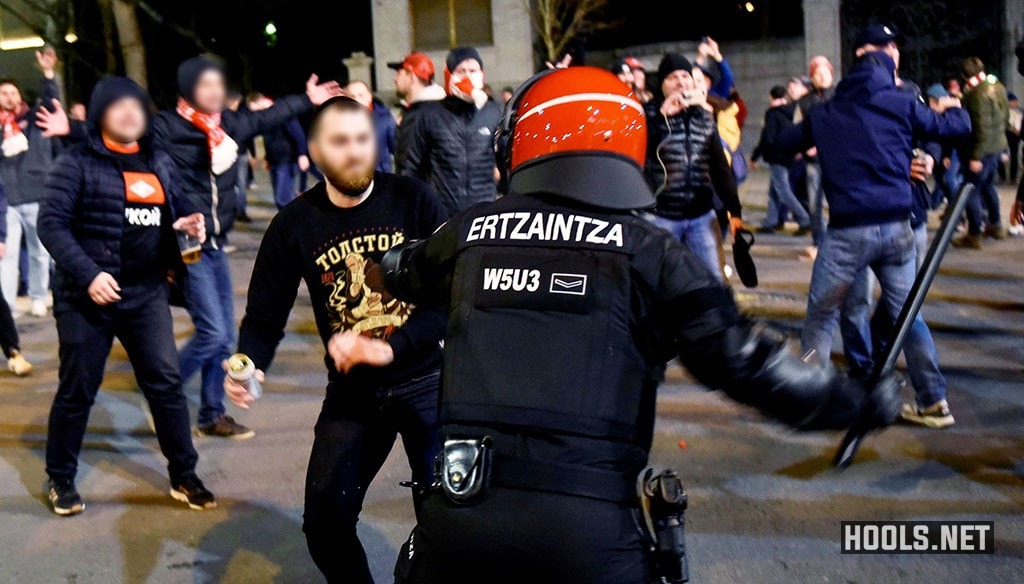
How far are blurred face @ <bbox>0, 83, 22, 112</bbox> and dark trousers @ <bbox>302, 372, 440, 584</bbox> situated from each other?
6.98 meters

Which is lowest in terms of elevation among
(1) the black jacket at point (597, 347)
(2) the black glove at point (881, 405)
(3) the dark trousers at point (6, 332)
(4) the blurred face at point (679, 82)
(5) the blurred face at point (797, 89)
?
(3) the dark trousers at point (6, 332)

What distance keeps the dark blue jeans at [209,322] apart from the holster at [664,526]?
4.02 m

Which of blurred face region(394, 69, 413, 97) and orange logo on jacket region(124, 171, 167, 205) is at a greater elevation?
blurred face region(394, 69, 413, 97)

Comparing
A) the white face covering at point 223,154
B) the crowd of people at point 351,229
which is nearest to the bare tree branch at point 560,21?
the crowd of people at point 351,229

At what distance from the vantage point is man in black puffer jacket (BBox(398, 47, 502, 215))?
666 centimetres

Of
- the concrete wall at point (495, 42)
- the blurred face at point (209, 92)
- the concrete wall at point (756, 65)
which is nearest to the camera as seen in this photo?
the blurred face at point (209, 92)

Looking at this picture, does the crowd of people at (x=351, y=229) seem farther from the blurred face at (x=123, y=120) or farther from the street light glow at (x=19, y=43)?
the street light glow at (x=19, y=43)

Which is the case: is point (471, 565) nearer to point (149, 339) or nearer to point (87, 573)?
point (87, 573)

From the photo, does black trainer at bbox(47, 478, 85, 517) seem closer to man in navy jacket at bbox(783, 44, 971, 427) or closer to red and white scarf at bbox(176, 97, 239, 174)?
red and white scarf at bbox(176, 97, 239, 174)

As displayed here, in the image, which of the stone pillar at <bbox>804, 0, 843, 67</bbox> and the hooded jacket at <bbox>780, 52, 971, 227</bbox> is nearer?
the hooded jacket at <bbox>780, 52, 971, 227</bbox>

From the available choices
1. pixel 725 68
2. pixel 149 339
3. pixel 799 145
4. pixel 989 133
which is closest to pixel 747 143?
pixel 989 133

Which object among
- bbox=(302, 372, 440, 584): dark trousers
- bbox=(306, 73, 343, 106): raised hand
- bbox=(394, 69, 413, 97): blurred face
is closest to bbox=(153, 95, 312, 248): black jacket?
bbox=(306, 73, 343, 106): raised hand

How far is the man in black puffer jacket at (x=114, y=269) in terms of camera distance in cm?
484

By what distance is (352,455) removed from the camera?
11.3 feet
